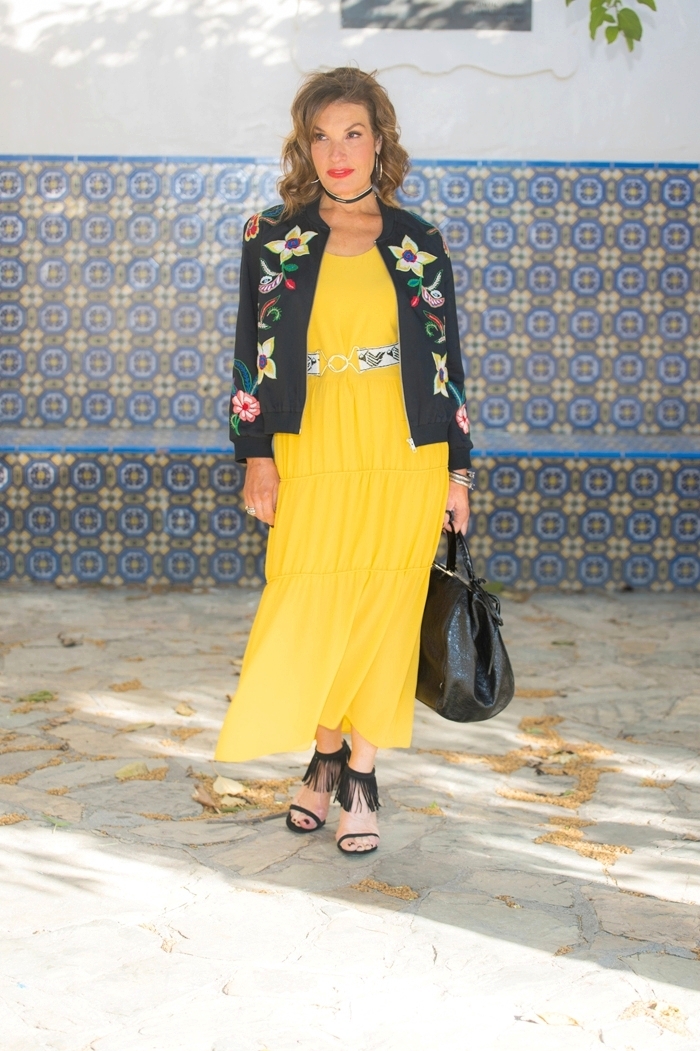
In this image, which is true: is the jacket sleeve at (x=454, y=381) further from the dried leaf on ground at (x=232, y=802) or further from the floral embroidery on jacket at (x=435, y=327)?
the dried leaf on ground at (x=232, y=802)

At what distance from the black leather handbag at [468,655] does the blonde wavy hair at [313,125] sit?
100cm

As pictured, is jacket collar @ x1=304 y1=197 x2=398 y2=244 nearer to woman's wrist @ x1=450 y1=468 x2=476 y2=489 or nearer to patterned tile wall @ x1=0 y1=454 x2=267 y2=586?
woman's wrist @ x1=450 y1=468 x2=476 y2=489

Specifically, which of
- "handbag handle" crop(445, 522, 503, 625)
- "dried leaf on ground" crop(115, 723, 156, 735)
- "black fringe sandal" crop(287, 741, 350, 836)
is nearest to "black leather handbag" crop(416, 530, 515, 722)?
"handbag handle" crop(445, 522, 503, 625)

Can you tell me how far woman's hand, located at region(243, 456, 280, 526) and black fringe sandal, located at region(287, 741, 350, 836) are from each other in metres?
0.67

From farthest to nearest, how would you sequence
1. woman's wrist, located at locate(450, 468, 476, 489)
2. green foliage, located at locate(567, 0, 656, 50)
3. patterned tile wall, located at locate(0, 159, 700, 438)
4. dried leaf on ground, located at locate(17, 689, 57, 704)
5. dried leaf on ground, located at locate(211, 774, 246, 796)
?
patterned tile wall, located at locate(0, 159, 700, 438)
green foliage, located at locate(567, 0, 656, 50)
dried leaf on ground, located at locate(17, 689, 57, 704)
dried leaf on ground, located at locate(211, 774, 246, 796)
woman's wrist, located at locate(450, 468, 476, 489)

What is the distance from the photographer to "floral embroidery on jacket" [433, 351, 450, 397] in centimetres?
294

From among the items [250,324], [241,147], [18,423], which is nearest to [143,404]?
[18,423]

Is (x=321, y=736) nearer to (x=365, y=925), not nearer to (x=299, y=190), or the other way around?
(x=365, y=925)

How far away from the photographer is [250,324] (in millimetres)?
2992

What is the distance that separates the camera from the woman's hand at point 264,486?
3014 mm

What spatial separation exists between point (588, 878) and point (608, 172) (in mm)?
4410

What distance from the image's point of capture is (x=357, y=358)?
2.93m

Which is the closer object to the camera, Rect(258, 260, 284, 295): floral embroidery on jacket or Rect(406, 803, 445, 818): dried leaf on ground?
Rect(258, 260, 284, 295): floral embroidery on jacket

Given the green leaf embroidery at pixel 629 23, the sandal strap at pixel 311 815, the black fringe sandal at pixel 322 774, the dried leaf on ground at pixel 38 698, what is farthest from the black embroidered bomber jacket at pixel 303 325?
the green leaf embroidery at pixel 629 23
